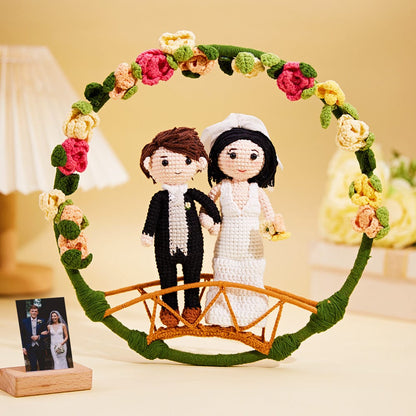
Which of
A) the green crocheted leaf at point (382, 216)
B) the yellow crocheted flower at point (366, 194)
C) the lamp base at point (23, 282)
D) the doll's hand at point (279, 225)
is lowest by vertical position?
the lamp base at point (23, 282)

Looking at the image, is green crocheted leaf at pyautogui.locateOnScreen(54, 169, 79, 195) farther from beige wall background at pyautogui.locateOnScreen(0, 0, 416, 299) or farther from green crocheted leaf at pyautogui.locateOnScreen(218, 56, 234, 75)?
beige wall background at pyautogui.locateOnScreen(0, 0, 416, 299)

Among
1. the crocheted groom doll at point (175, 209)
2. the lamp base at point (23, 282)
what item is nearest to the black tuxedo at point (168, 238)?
the crocheted groom doll at point (175, 209)

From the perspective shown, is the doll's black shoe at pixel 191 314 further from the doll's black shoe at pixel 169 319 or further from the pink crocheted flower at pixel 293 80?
the pink crocheted flower at pixel 293 80

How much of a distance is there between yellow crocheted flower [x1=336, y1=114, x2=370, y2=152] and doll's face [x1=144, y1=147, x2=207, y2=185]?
0.70 ft

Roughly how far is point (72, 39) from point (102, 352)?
1129 millimetres

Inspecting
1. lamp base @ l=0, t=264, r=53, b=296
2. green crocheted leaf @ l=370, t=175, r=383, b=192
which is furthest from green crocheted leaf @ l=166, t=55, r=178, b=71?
lamp base @ l=0, t=264, r=53, b=296

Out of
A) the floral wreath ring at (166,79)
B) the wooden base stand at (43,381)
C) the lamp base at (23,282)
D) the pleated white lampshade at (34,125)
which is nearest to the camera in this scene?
the wooden base stand at (43,381)

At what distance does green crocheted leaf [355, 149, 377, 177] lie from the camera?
49.8 inches

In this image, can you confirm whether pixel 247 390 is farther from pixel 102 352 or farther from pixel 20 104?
pixel 20 104

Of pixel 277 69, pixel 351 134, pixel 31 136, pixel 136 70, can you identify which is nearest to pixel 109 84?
pixel 136 70

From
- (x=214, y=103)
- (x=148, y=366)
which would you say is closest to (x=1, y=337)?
(x=148, y=366)

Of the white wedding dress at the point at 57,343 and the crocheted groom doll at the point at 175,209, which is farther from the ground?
the crocheted groom doll at the point at 175,209

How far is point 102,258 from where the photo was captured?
2.13 metres

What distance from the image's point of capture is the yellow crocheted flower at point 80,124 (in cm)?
121
